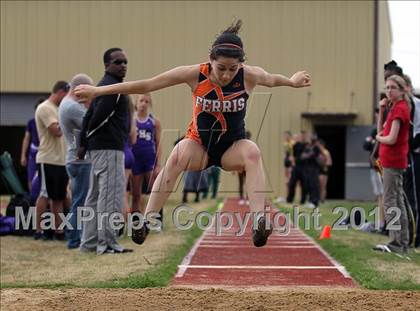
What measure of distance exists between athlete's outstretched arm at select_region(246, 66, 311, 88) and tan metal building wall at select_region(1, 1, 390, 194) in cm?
1670

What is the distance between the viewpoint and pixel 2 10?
23.6m

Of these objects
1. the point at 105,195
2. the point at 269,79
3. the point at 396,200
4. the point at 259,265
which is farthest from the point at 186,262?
the point at 269,79

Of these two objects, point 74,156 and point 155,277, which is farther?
point 74,156

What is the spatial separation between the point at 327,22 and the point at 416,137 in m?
14.6

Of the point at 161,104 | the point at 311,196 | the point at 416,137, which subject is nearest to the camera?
the point at 416,137

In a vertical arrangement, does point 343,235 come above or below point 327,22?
below

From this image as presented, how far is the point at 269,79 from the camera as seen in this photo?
586 cm

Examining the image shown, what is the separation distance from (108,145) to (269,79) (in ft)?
10.4

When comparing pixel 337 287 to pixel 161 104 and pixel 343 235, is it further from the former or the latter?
pixel 161 104

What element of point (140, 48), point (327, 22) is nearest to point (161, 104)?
point (140, 48)

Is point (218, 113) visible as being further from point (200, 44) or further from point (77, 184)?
point (200, 44)

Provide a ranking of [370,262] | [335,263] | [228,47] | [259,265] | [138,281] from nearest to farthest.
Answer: [228,47] → [138,281] → [370,262] → [259,265] → [335,263]

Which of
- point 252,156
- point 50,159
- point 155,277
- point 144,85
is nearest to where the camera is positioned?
point 144,85

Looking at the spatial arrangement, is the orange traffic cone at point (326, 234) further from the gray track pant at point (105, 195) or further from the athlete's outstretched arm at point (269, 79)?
the athlete's outstretched arm at point (269, 79)
